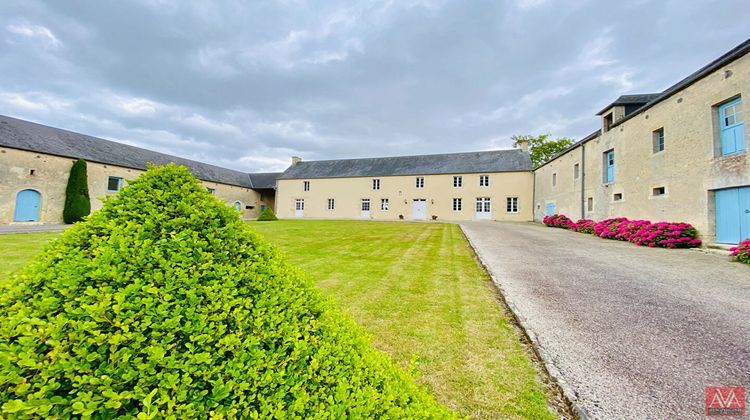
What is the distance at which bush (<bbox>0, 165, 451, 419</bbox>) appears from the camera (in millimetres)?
898

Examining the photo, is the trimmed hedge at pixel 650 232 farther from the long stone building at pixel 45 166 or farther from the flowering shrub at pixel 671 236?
the long stone building at pixel 45 166

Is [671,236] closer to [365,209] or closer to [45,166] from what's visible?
[365,209]

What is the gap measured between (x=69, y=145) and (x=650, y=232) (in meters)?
33.6

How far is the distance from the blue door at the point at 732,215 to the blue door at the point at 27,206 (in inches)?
1315

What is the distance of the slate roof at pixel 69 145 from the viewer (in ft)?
56.6

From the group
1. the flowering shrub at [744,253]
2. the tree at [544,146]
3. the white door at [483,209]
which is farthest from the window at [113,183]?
the tree at [544,146]

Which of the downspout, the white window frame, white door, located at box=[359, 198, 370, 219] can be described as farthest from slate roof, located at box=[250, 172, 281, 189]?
the downspout

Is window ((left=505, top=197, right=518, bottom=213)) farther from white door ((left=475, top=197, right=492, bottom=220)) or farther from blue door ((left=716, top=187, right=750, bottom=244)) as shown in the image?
blue door ((left=716, top=187, right=750, bottom=244))

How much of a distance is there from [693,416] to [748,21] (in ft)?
43.3

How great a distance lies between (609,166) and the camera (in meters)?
15.3

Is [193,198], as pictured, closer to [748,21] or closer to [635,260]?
[635,260]

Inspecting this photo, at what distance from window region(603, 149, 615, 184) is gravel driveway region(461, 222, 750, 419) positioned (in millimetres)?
9295

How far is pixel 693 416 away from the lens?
6.81 ft

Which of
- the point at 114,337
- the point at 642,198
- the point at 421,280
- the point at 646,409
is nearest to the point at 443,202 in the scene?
the point at 642,198
